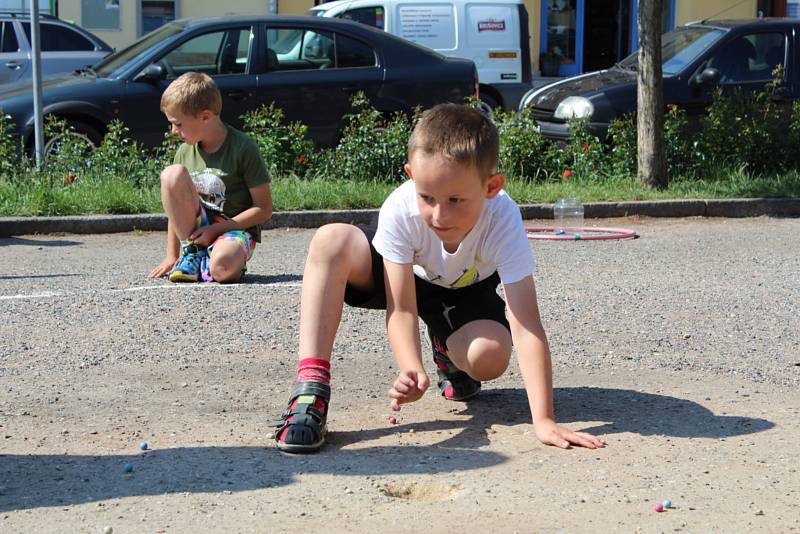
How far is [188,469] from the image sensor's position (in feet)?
11.9

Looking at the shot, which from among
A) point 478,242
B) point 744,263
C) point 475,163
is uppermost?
point 475,163

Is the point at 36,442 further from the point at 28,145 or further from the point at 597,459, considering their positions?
the point at 28,145

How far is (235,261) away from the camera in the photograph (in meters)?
6.70

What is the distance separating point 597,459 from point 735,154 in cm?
890

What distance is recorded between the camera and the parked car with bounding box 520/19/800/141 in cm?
1237

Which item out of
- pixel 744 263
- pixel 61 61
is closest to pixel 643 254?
pixel 744 263

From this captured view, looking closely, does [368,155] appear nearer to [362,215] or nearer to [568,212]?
[362,215]

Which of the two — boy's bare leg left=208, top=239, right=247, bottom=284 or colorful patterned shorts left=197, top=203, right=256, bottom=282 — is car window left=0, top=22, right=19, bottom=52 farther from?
boy's bare leg left=208, top=239, right=247, bottom=284

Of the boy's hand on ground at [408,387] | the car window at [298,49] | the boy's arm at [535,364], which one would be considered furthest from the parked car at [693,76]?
the boy's hand on ground at [408,387]

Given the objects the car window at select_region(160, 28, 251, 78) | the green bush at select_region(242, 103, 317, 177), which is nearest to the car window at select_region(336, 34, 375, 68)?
the car window at select_region(160, 28, 251, 78)

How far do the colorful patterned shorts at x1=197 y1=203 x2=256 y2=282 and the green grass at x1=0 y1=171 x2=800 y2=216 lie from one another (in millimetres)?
3072

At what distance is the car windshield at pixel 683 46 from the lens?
42.8ft

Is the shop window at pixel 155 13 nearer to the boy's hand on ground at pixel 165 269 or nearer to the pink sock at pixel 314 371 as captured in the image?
the boy's hand on ground at pixel 165 269

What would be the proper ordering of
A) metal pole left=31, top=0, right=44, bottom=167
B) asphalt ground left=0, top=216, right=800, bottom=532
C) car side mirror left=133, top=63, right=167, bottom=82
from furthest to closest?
car side mirror left=133, top=63, right=167, bottom=82
metal pole left=31, top=0, right=44, bottom=167
asphalt ground left=0, top=216, right=800, bottom=532
